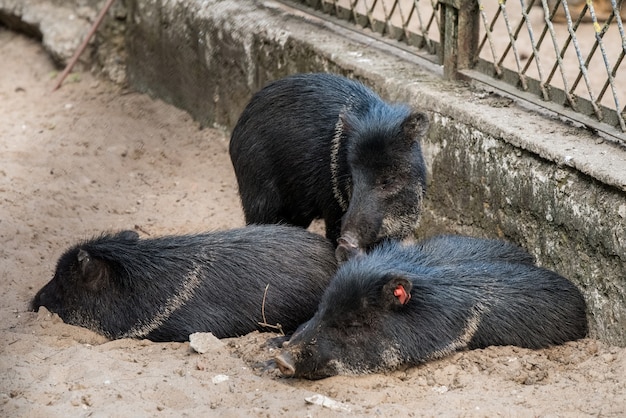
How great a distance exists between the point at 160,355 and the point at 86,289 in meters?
0.63

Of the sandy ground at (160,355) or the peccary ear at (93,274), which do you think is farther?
the peccary ear at (93,274)

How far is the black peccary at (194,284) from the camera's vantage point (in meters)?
4.48

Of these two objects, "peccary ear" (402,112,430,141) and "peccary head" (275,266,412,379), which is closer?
"peccary head" (275,266,412,379)

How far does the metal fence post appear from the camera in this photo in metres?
Result: 5.21

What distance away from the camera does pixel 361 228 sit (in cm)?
447

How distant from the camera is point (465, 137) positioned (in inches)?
192

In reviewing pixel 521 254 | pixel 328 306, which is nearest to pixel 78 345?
pixel 328 306

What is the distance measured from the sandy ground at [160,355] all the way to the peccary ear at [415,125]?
1.09 metres

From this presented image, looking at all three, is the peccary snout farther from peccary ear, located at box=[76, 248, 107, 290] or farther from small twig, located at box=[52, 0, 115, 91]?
small twig, located at box=[52, 0, 115, 91]

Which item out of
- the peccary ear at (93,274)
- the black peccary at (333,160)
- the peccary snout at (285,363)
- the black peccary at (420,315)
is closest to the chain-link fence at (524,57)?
the black peccary at (333,160)

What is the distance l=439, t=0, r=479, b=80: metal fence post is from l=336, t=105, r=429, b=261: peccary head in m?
0.73

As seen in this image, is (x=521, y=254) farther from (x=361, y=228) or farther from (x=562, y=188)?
(x=361, y=228)

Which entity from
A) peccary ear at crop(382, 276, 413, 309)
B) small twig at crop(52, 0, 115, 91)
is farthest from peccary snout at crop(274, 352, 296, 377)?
small twig at crop(52, 0, 115, 91)

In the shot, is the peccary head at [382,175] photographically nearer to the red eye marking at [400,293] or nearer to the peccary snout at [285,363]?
the red eye marking at [400,293]
